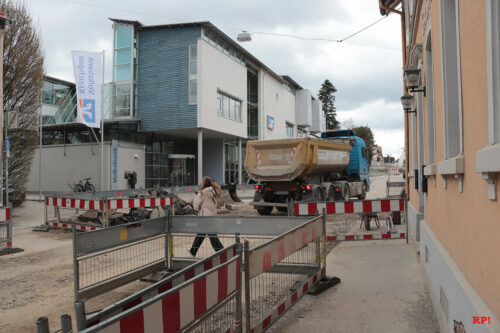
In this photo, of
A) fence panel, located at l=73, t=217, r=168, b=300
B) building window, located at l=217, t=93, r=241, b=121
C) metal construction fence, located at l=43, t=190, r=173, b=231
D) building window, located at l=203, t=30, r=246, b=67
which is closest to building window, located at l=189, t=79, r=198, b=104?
building window, located at l=217, t=93, r=241, b=121

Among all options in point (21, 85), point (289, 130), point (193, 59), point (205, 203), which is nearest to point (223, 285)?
point (205, 203)

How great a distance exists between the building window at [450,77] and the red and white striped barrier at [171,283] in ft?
7.84

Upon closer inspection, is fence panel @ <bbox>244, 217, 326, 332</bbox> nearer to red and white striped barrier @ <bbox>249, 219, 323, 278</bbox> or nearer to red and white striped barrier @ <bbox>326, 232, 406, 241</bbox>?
red and white striped barrier @ <bbox>249, 219, 323, 278</bbox>

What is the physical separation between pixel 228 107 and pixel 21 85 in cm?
1878

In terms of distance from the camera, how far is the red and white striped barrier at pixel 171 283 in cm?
196

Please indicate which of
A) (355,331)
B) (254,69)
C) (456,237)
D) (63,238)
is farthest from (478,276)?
(254,69)

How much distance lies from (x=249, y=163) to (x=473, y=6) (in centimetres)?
1251

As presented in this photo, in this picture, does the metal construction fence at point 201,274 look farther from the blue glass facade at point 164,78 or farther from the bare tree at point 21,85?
the blue glass facade at point 164,78

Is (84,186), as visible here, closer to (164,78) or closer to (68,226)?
(164,78)

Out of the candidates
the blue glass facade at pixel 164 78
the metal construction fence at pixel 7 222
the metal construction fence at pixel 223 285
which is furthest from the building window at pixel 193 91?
the metal construction fence at pixel 223 285

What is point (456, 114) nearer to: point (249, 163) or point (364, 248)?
point (364, 248)

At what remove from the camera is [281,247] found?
172 inches

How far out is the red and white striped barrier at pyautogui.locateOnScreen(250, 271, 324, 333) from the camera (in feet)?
→ 12.6

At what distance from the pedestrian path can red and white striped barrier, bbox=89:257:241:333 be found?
1529mm
